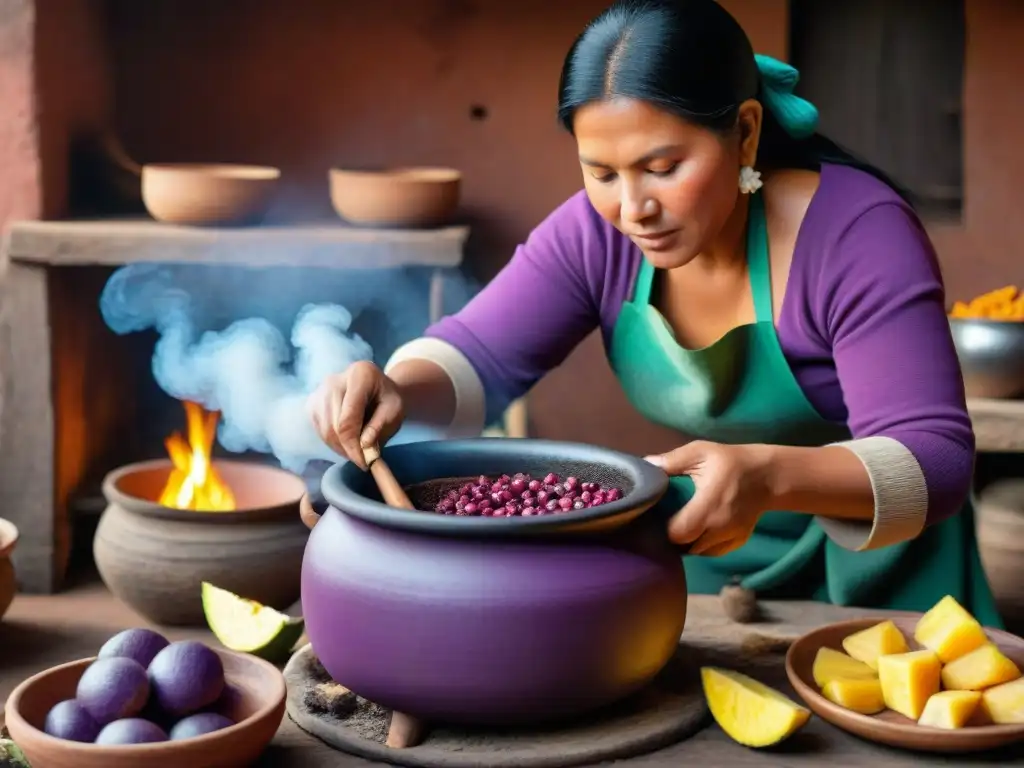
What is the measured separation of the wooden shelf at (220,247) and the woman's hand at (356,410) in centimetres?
121

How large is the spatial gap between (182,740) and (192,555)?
114 centimetres

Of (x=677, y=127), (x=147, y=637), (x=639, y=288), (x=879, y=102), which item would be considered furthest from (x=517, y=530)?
(x=879, y=102)

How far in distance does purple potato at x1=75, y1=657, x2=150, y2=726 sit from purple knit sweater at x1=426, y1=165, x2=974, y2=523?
827 millimetres

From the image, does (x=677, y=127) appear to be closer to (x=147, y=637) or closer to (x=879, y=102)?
(x=147, y=637)

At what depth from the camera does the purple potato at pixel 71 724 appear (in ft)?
4.47

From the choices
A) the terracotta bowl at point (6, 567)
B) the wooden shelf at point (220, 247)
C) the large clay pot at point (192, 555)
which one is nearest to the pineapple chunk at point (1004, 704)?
the large clay pot at point (192, 555)

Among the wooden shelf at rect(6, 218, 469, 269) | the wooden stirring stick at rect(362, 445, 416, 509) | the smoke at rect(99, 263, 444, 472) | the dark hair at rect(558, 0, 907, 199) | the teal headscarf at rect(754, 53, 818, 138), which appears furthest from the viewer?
the wooden shelf at rect(6, 218, 469, 269)

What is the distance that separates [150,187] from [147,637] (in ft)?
5.85

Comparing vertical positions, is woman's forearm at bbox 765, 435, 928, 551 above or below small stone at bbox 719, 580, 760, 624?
above

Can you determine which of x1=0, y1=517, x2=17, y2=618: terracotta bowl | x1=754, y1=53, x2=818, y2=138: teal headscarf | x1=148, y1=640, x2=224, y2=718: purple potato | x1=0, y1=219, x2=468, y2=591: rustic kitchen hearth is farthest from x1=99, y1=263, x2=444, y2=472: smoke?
x1=148, y1=640, x2=224, y2=718: purple potato

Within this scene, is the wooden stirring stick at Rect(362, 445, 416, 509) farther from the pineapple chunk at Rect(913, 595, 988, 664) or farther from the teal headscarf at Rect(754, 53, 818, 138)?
the teal headscarf at Rect(754, 53, 818, 138)

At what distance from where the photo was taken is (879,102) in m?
3.67

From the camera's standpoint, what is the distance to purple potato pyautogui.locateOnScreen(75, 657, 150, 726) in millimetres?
1391

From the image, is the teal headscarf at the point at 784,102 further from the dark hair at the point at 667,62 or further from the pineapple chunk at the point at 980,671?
the pineapple chunk at the point at 980,671
